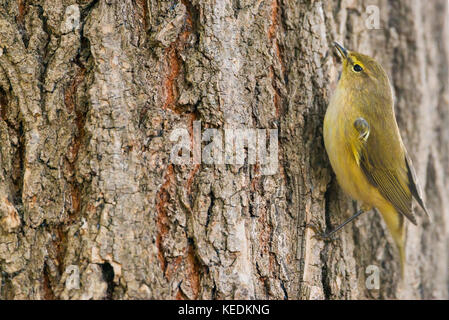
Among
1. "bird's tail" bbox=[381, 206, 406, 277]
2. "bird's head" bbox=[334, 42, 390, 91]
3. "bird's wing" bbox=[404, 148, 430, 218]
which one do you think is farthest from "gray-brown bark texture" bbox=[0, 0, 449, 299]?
"bird's wing" bbox=[404, 148, 430, 218]

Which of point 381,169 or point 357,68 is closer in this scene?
point 357,68

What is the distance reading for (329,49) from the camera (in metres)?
3.45

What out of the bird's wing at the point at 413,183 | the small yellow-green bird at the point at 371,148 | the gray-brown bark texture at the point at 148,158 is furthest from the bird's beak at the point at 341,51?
the bird's wing at the point at 413,183

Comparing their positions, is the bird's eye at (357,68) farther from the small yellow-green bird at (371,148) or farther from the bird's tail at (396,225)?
the bird's tail at (396,225)

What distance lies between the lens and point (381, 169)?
3.68m

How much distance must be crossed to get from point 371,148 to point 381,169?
197mm

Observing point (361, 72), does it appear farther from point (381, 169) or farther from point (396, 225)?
point (396, 225)

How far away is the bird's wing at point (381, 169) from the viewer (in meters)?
3.58

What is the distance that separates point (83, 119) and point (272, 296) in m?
1.48

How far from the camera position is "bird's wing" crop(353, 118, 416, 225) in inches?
141

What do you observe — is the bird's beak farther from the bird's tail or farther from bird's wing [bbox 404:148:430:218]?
the bird's tail

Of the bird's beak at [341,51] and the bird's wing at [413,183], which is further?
the bird's wing at [413,183]

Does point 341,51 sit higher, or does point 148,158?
point 341,51

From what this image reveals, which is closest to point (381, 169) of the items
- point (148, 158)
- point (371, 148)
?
point (371, 148)
